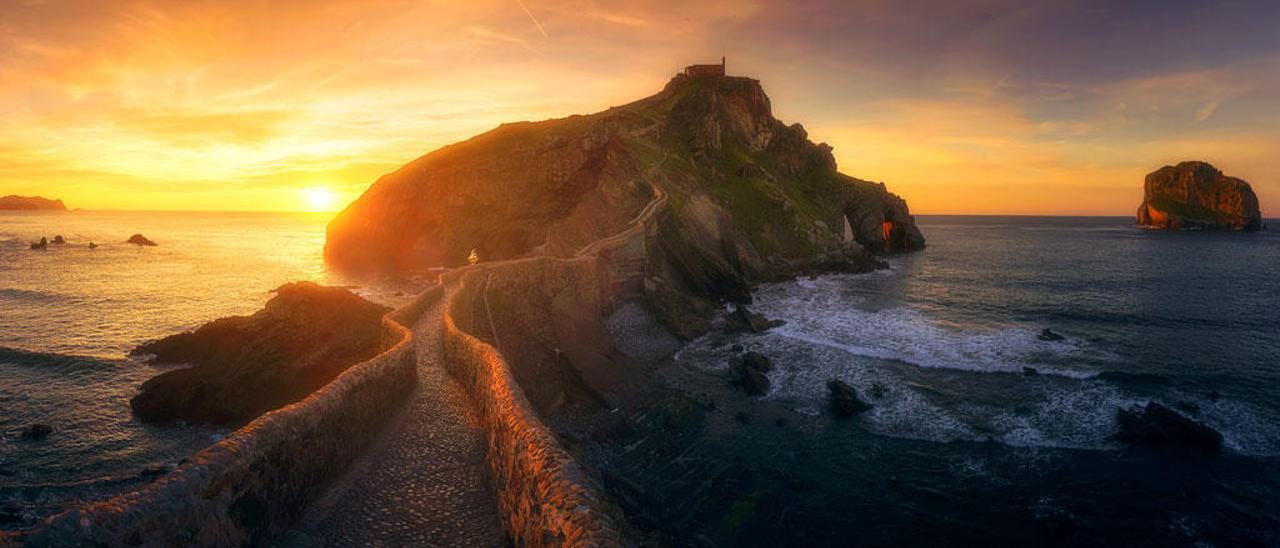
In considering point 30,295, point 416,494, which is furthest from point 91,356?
point 416,494

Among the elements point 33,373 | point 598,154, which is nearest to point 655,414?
point 33,373

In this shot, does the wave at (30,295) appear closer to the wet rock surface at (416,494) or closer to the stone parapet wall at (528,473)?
the stone parapet wall at (528,473)

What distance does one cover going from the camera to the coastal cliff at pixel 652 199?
190 ft

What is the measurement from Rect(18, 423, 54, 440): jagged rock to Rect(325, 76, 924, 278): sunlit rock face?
32.4 metres

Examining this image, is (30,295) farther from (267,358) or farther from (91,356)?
(267,358)

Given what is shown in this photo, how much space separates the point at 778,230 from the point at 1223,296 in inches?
1869

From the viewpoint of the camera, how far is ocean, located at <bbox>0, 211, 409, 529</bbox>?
73.1 feet

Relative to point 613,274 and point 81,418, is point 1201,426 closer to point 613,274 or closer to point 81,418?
point 613,274

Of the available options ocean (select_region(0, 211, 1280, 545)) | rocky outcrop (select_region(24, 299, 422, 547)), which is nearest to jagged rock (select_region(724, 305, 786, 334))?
ocean (select_region(0, 211, 1280, 545))

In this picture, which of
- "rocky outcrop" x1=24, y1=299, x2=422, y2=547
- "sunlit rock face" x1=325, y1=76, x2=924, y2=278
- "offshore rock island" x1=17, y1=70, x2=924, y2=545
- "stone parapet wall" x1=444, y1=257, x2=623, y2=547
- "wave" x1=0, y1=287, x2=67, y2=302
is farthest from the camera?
"sunlit rock face" x1=325, y1=76, x2=924, y2=278

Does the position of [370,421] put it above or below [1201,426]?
above

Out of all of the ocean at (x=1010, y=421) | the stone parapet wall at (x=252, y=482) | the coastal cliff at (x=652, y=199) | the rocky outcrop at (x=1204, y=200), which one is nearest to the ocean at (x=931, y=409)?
the ocean at (x=1010, y=421)

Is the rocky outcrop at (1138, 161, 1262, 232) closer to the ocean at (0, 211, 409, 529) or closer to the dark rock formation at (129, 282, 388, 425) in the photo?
the ocean at (0, 211, 409, 529)

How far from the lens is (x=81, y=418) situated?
27.5 meters
